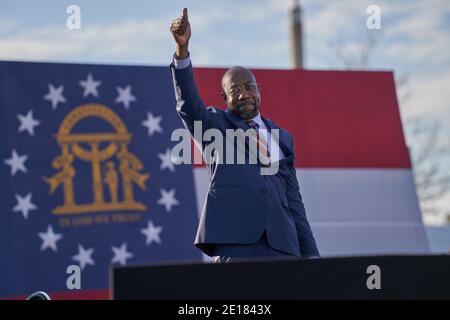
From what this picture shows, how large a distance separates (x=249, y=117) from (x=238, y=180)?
11.0 inches

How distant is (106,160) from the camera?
23.1 feet

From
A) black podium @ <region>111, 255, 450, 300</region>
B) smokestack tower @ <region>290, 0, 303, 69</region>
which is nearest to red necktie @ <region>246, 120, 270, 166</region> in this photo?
black podium @ <region>111, 255, 450, 300</region>

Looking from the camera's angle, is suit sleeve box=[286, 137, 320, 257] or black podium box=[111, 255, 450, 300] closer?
black podium box=[111, 255, 450, 300]

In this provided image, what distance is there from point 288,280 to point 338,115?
5.96 meters

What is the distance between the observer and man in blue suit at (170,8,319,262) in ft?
11.3

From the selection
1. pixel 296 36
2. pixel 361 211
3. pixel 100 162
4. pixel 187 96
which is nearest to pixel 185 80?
pixel 187 96

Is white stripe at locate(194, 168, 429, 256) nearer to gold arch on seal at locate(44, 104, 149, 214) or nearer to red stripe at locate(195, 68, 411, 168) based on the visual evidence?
red stripe at locate(195, 68, 411, 168)

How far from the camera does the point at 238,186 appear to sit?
11.5 ft

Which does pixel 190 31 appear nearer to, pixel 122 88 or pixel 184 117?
pixel 184 117

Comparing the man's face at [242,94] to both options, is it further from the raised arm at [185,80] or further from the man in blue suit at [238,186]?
the raised arm at [185,80]

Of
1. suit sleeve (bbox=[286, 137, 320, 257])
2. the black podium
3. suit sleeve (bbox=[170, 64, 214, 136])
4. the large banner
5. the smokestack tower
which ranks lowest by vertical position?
the black podium

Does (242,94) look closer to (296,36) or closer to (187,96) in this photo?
(187,96)
